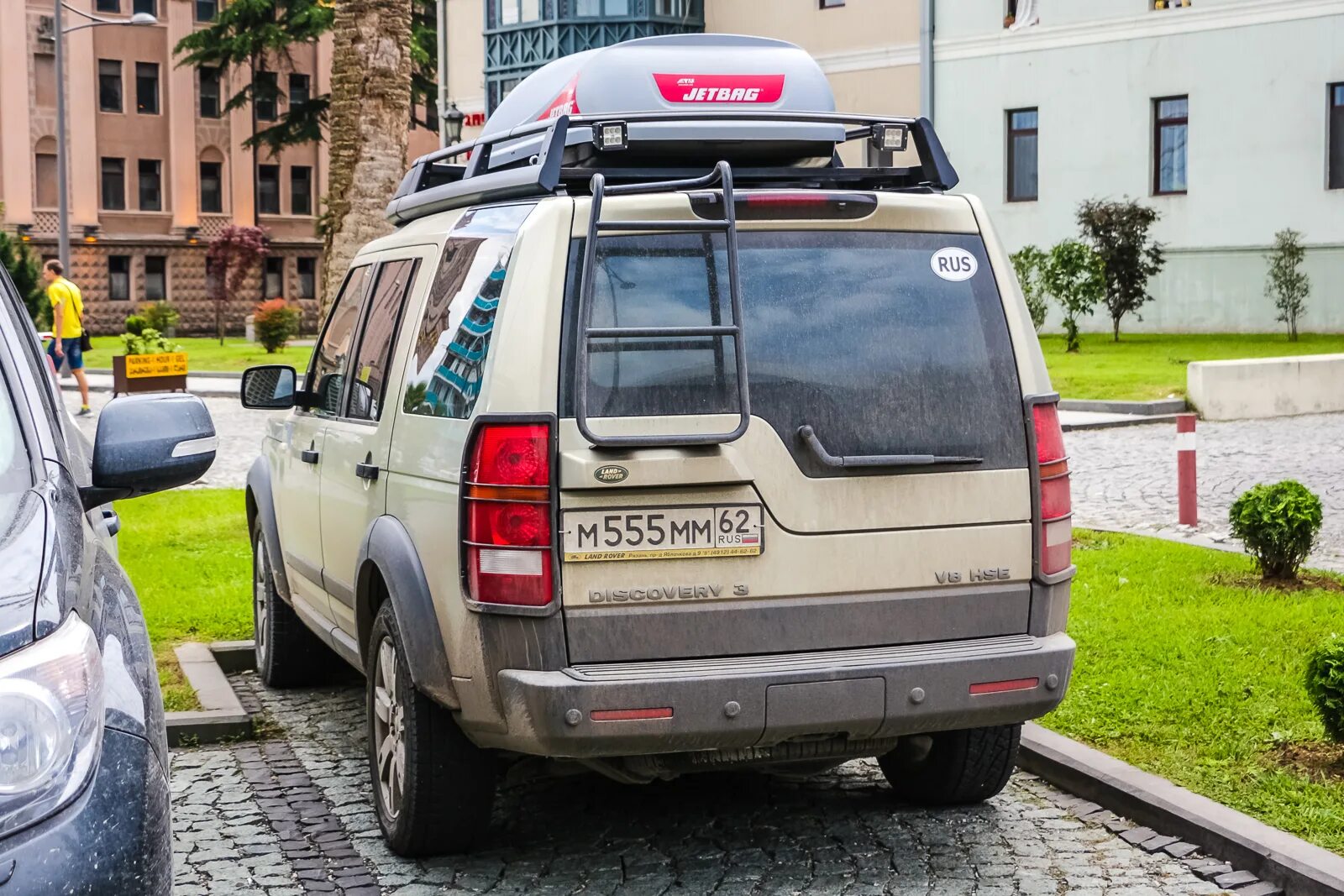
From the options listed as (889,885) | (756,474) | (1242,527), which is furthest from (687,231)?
(1242,527)

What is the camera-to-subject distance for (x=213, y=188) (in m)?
63.4

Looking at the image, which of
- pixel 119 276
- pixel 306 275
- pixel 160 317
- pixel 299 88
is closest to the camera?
pixel 160 317

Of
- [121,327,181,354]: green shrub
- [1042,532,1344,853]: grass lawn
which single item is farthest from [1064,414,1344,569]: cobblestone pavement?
[121,327,181,354]: green shrub

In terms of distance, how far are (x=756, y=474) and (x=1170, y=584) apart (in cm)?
522

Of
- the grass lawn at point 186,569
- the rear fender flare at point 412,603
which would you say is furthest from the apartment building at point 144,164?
the rear fender flare at point 412,603

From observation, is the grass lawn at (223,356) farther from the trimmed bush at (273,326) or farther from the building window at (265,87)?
the building window at (265,87)

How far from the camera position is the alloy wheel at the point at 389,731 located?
500cm

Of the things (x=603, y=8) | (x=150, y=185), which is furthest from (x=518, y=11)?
(x=150, y=185)

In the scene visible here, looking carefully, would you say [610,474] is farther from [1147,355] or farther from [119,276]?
[119,276]

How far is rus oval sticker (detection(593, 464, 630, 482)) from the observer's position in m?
4.34

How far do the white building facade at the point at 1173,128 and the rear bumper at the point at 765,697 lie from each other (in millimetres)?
30172

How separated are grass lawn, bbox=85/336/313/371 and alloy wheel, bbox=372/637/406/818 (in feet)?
85.7

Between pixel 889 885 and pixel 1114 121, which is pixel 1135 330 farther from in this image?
pixel 889 885

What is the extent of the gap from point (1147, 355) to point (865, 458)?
79.4ft
